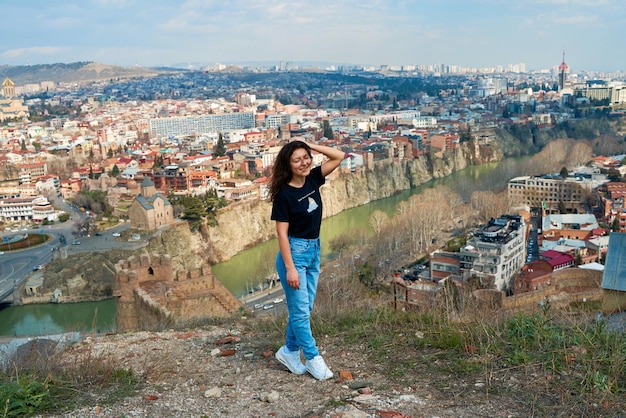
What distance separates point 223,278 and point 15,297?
376 cm

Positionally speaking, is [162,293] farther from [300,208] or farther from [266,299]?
[266,299]

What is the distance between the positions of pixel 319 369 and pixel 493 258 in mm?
7515

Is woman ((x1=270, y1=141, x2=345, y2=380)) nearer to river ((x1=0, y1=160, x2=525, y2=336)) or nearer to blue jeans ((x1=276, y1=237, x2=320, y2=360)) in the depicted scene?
blue jeans ((x1=276, y1=237, x2=320, y2=360))

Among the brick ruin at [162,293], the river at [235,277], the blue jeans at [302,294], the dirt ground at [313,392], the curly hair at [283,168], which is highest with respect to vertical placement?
the curly hair at [283,168]

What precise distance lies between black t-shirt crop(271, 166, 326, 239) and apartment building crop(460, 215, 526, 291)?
660cm

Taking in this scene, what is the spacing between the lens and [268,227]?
50.6 ft

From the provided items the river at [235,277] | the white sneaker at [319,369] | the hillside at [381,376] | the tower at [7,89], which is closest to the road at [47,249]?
the river at [235,277]

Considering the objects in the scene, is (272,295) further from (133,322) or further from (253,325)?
(253,325)

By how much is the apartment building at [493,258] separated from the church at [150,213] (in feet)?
24.0

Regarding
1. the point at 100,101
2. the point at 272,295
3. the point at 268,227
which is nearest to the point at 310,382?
the point at 272,295

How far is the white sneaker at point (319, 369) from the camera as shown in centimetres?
174

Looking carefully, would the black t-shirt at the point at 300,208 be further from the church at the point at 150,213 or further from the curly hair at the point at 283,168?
the church at the point at 150,213

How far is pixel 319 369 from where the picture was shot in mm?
1739

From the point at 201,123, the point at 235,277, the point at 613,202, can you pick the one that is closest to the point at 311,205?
the point at 235,277
